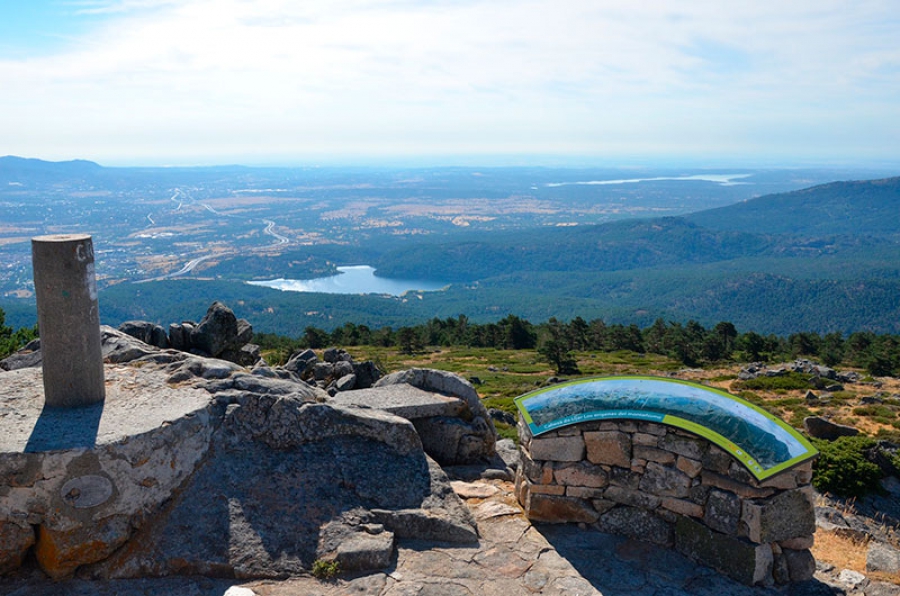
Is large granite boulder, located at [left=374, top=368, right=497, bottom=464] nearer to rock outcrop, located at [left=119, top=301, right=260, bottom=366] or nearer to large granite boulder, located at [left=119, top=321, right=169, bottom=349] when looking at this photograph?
rock outcrop, located at [left=119, top=301, right=260, bottom=366]

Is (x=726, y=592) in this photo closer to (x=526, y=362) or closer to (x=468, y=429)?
(x=468, y=429)

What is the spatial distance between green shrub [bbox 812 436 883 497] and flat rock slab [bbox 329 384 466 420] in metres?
10.4

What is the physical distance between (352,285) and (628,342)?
132 m

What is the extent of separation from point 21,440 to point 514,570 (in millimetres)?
6546

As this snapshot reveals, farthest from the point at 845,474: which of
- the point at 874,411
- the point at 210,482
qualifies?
the point at 210,482

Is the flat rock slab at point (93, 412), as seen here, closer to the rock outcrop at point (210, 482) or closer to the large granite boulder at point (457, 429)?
the rock outcrop at point (210, 482)

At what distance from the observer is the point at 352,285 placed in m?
181

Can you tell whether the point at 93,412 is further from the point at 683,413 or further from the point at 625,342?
the point at 625,342

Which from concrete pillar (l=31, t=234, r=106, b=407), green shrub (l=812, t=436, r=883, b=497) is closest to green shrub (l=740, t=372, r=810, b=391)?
green shrub (l=812, t=436, r=883, b=497)

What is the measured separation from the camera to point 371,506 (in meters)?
9.22

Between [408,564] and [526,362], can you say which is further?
[526,362]

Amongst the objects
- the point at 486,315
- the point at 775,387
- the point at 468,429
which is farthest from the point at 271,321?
the point at 468,429

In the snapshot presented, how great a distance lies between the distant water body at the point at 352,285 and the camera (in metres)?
169

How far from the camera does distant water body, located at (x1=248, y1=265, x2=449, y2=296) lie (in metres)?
169
